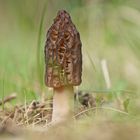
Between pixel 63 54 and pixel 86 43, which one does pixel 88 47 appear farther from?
pixel 63 54

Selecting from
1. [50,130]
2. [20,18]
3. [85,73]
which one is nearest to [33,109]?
[50,130]

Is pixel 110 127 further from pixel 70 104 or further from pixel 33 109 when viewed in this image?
pixel 33 109

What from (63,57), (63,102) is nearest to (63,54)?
(63,57)

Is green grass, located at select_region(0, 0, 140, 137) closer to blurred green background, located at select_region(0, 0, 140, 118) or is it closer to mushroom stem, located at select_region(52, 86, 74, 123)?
blurred green background, located at select_region(0, 0, 140, 118)

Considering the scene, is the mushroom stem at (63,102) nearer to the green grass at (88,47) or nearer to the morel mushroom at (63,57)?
the morel mushroom at (63,57)

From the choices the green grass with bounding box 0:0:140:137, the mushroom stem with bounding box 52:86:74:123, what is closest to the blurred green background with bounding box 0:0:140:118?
the green grass with bounding box 0:0:140:137

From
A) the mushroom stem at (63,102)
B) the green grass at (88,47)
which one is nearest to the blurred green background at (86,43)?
the green grass at (88,47)
